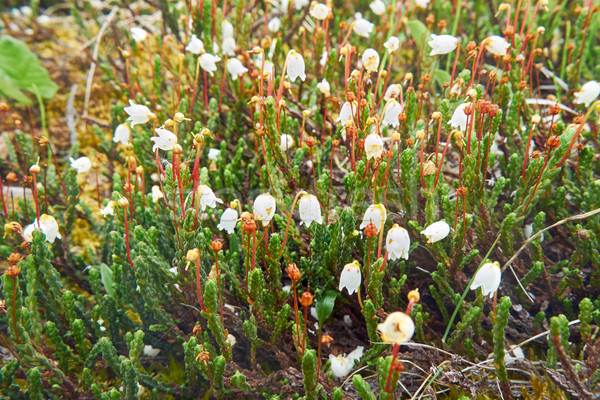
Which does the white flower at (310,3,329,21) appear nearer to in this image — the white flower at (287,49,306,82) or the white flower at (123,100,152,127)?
the white flower at (287,49,306,82)

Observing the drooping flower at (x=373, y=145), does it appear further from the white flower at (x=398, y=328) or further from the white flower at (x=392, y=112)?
the white flower at (x=398, y=328)

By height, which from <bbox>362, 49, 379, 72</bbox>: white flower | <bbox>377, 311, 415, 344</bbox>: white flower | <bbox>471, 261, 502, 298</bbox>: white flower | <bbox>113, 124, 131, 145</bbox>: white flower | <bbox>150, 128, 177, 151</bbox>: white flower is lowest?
<bbox>471, 261, 502, 298</bbox>: white flower

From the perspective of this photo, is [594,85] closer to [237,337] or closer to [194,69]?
[237,337]

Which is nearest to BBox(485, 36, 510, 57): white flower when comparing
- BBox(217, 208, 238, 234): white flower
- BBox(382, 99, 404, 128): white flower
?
BBox(382, 99, 404, 128): white flower

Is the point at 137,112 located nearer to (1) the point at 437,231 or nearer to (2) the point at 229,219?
(2) the point at 229,219

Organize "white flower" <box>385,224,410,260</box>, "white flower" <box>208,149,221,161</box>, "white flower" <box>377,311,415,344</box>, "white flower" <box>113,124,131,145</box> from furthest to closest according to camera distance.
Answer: "white flower" <box>208,149,221,161</box>
"white flower" <box>113,124,131,145</box>
"white flower" <box>385,224,410,260</box>
"white flower" <box>377,311,415,344</box>

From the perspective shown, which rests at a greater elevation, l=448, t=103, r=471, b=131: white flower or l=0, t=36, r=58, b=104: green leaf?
l=448, t=103, r=471, b=131: white flower
